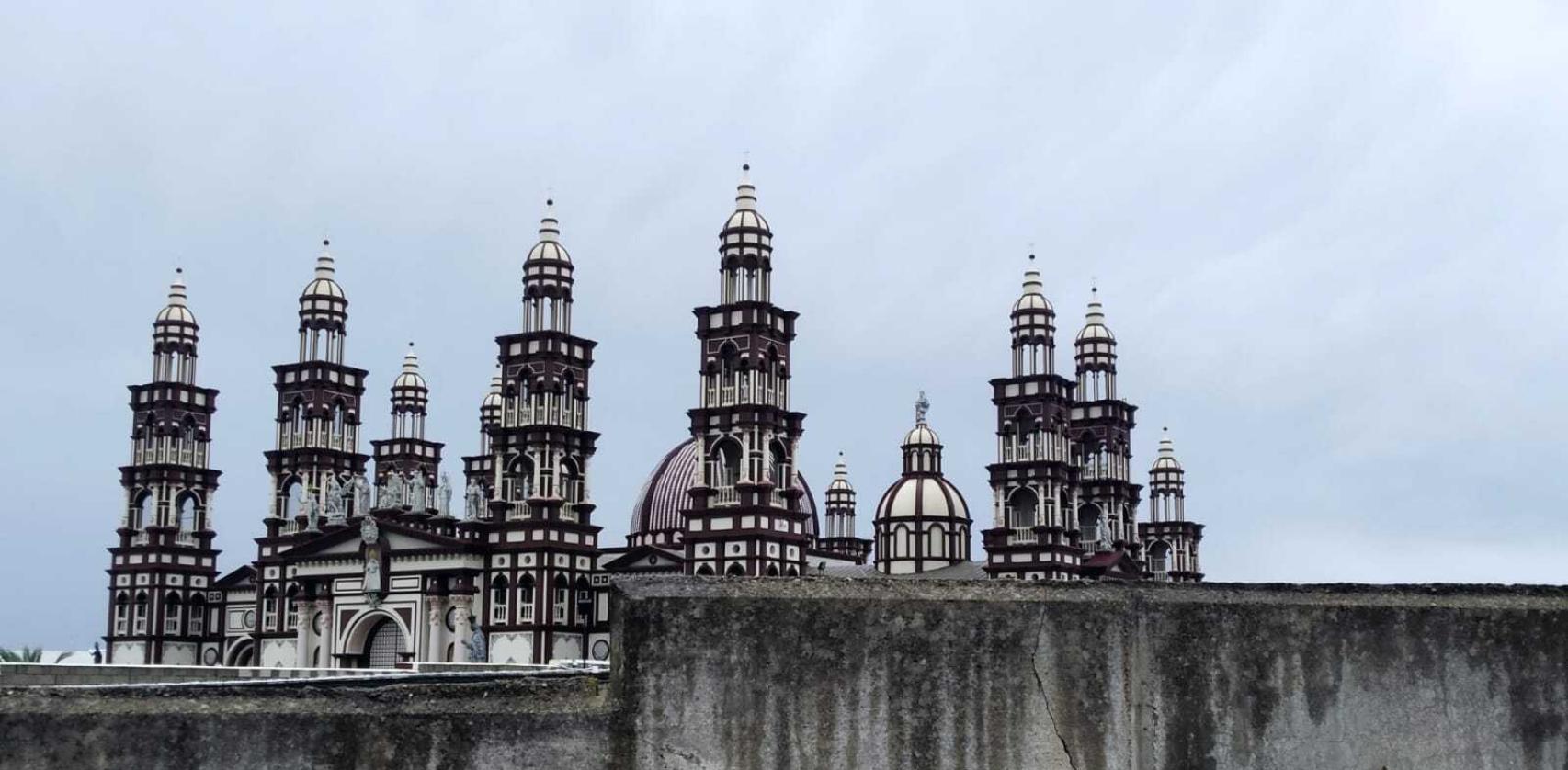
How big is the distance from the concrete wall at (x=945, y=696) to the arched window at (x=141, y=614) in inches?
2144

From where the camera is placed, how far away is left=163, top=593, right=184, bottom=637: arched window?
192 ft

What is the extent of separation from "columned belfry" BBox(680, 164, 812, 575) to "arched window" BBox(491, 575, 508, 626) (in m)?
5.69

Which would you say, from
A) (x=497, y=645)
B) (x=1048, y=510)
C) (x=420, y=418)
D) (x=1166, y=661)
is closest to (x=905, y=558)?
(x=1048, y=510)

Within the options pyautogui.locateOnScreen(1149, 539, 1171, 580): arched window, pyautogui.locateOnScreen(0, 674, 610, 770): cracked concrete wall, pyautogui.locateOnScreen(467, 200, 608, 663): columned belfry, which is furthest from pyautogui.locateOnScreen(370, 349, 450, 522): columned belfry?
pyautogui.locateOnScreen(0, 674, 610, 770): cracked concrete wall

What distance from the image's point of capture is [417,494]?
196ft

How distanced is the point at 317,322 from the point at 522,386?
11249 millimetres

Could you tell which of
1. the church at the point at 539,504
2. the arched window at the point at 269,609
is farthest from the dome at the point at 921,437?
the arched window at the point at 269,609

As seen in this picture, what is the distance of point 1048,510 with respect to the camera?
A: 53969 mm

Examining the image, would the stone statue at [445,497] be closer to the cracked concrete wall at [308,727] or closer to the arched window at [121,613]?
the arched window at [121,613]

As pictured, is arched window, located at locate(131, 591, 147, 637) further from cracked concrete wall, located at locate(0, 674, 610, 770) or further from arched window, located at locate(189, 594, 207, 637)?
cracked concrete wall, located at locate(0, 674, 610, 770)

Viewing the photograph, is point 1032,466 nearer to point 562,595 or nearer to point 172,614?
point 562,595

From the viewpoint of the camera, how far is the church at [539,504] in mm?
46625

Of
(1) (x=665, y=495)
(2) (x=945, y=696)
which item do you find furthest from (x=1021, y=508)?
(2) (x=945, y=696)

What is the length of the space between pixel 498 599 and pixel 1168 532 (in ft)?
98.9
